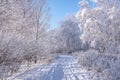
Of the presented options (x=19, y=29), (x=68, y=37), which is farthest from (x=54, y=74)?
(x=68, y=37)

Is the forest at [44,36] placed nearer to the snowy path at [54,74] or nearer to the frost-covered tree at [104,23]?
the frost-covered tree at [104,23]

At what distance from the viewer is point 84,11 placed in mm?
32531

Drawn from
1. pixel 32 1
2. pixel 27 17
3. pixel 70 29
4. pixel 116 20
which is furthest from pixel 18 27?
pixel 70 29

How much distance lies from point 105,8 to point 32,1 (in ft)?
38.7

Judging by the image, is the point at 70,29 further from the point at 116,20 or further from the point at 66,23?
the point at 116,20

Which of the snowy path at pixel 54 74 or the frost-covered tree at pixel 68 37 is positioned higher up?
the frost-covered tree at pixel 68 37

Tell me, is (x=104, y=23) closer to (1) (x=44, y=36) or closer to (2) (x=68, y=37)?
(1) (x=44, y=36)

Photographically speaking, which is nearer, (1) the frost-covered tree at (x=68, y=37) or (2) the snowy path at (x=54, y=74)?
(2) the snowy path at (x=54, y=74)

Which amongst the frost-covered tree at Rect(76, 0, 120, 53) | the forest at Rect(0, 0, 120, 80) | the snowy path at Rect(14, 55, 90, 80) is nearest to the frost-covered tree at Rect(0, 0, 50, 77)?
the forest at Rect(0, 0, 120, 80)

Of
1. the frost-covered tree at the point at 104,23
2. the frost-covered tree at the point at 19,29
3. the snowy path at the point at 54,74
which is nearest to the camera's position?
the frost-covered tree at the point at 19,29

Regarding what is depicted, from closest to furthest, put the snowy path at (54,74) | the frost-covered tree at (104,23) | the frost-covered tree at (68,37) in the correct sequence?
the snowy path at (54,74), the frost-covered tree at (104,23), the frost-covered tree at (68,37)

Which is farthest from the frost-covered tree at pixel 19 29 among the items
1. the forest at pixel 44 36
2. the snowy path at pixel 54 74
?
the snowy path at pixel 54 74

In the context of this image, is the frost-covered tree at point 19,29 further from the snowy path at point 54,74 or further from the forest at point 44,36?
the snowy path at point 54,74

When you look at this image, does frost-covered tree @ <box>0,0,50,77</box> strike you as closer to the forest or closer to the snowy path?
the forest
